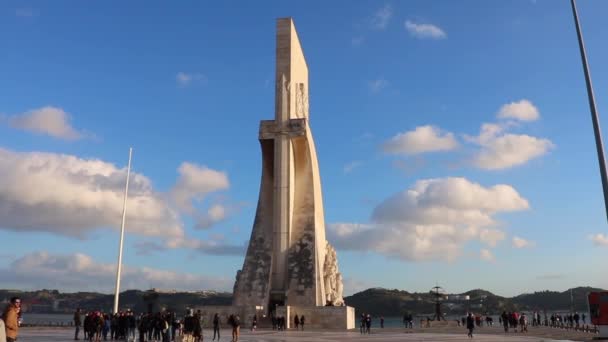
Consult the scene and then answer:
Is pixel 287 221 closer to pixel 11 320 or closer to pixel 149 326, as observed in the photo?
pixel 149 326

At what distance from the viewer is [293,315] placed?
26.2 metres

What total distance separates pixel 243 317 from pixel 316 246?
5.16m

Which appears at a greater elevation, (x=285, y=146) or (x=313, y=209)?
(x=285, y=146)

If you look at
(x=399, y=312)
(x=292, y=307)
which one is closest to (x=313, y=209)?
(x=292, y=307)

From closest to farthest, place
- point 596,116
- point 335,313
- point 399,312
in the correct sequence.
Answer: point 596,116 < point 335,313 < point 399,312

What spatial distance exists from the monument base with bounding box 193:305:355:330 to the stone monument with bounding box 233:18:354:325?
27.6 inches

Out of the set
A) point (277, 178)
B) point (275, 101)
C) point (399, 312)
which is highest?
point (275, 101)

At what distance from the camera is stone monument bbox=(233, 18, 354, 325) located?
27938mm

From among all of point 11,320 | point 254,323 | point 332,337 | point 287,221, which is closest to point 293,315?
point 254,323

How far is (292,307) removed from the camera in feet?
86.6

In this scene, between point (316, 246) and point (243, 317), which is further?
point (316, 246)

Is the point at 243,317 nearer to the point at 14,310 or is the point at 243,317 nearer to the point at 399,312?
the point at 14,310

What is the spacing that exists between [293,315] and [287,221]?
4.85 meters

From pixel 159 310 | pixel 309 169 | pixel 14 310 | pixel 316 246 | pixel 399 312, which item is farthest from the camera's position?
pixel 399 312
